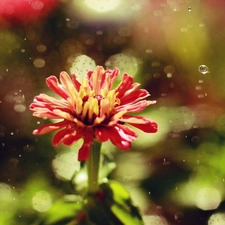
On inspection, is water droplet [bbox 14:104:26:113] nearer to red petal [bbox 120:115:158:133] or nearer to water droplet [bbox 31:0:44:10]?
water droplet [bbox 31:0:44:10]

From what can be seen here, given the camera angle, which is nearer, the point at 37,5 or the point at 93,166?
the point at 93,166

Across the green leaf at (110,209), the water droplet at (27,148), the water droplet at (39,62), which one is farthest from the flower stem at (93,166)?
the water droplet at (39,62)

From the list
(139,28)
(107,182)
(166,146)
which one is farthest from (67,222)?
(139,28)

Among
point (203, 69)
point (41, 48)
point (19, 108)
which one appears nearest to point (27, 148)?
point (19, 108)

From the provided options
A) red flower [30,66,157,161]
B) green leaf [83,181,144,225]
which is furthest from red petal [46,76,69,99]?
green leaf [83,181,144,225]

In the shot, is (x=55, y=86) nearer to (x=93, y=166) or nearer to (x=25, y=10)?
(x=93, y=166)

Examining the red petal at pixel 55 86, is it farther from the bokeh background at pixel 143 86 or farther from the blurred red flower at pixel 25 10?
the blurred red flower at pixel 25 10

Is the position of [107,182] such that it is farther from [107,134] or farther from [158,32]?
[158,32]
